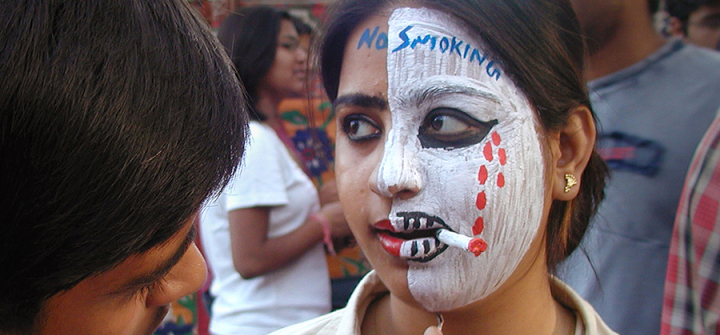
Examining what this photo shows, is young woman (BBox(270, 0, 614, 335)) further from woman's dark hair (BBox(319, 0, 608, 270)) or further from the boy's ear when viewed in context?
the boy's ear

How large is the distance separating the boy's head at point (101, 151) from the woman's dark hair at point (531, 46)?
0.38 metres

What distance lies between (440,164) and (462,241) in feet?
0.43

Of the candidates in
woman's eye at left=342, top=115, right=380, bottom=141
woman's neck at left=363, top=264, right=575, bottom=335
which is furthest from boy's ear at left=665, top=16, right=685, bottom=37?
woman's eye at left=342, top=115, right=380, bottom=141

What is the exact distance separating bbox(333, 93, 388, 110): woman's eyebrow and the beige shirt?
36cm

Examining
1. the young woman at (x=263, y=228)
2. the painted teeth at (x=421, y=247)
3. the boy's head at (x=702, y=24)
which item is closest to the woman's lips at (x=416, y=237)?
the painted teeth at (x=421, y=247)

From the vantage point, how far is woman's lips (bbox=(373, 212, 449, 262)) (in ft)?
3.12

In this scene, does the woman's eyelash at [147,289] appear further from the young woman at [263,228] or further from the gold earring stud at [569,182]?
the young woman at [263,228]

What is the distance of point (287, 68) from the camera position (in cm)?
A: 206

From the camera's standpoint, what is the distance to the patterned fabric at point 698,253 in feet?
3.86

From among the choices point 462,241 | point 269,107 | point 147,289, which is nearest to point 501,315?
point 462,241

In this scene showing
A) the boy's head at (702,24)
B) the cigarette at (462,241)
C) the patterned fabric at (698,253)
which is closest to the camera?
the cigarette at (462,241)

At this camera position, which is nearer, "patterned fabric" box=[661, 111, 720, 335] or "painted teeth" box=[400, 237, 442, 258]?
"painted teeth" box=[400, 237, 442, 258]

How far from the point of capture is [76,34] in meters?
0.60

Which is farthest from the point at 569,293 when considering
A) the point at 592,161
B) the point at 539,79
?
the point at 539,79
